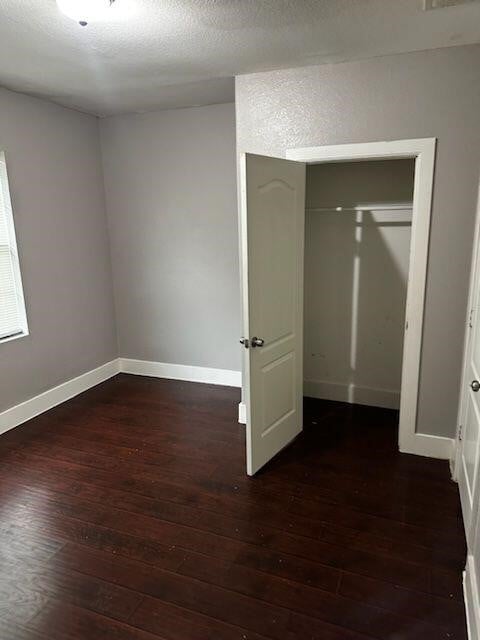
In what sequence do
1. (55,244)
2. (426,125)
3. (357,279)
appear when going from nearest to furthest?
1. (426,125)
2. (357,279)
3. (55,244)

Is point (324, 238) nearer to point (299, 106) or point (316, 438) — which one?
point (299, 106)

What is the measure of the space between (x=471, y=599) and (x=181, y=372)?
323cm

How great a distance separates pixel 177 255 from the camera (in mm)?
4254

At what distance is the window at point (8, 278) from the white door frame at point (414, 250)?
2.26 metres

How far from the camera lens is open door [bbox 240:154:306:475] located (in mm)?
2492

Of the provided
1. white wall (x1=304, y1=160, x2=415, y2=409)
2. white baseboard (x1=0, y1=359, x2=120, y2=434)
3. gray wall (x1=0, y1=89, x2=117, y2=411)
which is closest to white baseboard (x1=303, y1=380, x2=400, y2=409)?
white wall (x1=304, y1=160, x2=415, y2=409)

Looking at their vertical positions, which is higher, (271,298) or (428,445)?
(271,298)

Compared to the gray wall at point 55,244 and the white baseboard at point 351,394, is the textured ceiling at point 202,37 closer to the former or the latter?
the gray wall at point 55,244

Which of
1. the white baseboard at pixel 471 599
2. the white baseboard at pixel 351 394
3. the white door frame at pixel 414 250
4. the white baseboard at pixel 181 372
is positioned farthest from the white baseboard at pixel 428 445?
the white baseboard at pixel 181 372

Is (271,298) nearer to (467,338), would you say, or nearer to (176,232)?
(467,338)

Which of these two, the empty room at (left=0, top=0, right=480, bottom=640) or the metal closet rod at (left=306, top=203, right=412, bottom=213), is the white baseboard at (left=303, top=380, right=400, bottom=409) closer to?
the empty room at (left=0, top=0, right=480, bottom=640)

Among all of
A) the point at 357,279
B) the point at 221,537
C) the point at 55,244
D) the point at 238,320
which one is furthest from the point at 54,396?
the point at 357,279

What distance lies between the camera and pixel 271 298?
2742mm

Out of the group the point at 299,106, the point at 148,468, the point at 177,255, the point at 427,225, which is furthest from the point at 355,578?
the point at 177,255
